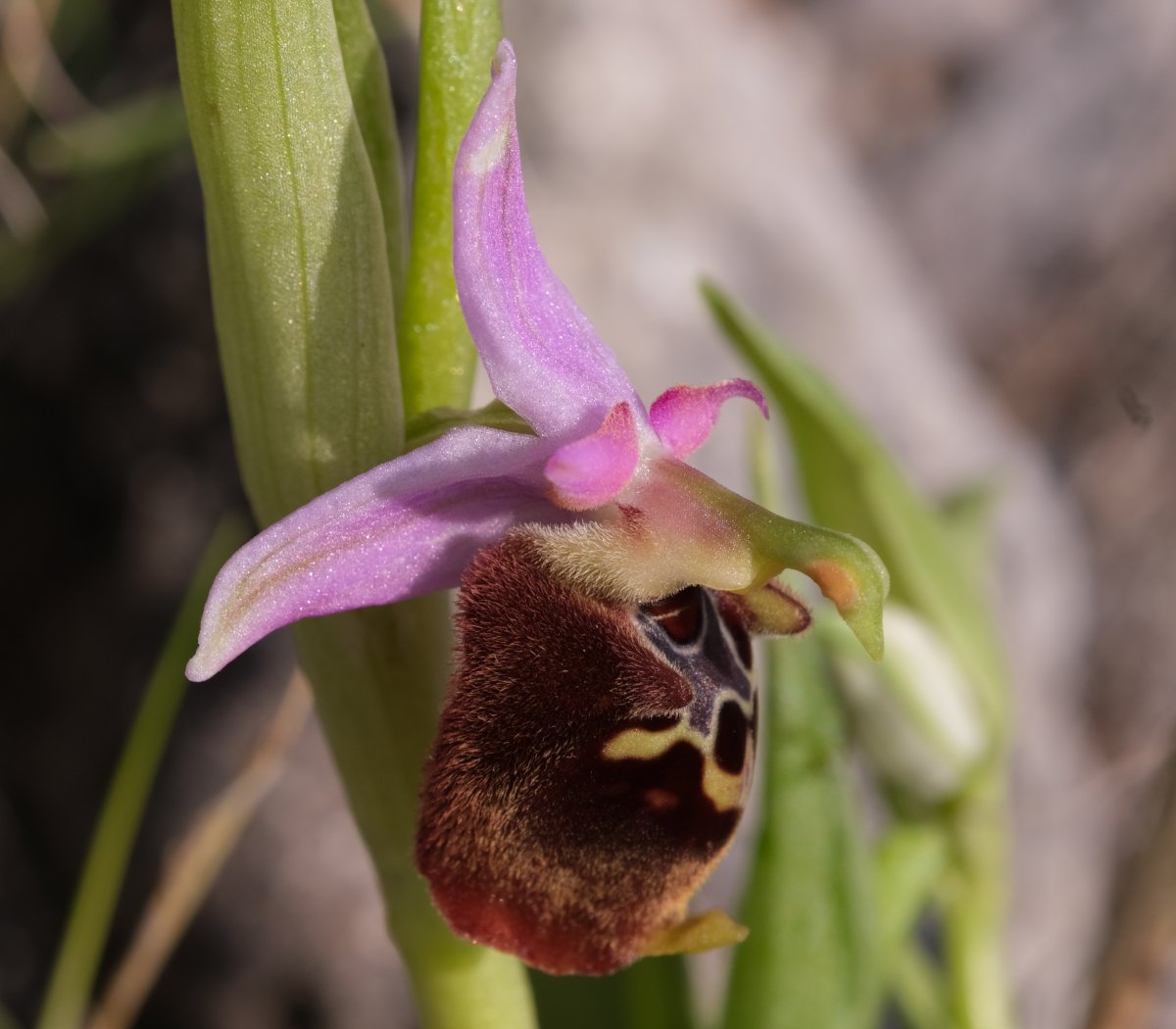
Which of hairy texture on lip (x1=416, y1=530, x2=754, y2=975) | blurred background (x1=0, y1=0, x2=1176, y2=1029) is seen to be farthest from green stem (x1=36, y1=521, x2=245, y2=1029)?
hairy texture on lip (x1=416, y1=530, x2=754, y2=975)

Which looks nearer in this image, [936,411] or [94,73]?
[94,73]

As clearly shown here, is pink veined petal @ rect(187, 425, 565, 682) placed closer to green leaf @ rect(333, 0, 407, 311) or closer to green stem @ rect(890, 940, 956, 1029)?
green leaf @ rect(333, 0, 407, 311)

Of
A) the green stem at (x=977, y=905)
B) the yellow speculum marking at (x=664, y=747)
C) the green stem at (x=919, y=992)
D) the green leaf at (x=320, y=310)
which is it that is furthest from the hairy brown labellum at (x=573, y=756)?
the green stem at (x=919, y=992)

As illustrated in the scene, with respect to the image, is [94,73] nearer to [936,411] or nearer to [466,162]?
[936,411]

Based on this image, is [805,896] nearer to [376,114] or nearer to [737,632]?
[737,632]

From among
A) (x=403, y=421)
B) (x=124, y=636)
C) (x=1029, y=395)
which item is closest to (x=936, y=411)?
(x=1029, y=395)
